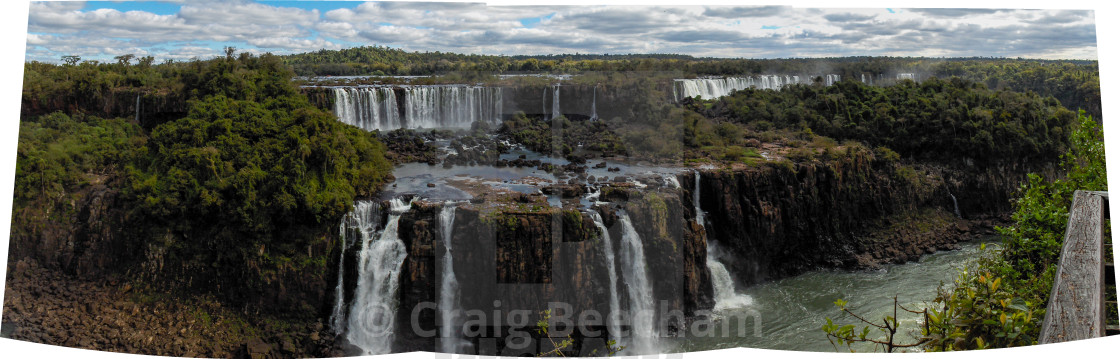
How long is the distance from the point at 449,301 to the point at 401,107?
7.05m

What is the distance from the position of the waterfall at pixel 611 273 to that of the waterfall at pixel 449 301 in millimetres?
1890

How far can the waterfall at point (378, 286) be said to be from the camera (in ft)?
33.9

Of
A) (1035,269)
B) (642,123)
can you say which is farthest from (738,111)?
(1035,269)

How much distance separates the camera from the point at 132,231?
1057cm

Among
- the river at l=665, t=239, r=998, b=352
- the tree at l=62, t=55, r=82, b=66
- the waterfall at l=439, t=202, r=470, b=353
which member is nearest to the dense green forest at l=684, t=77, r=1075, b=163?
the river at l=665, t=239, r=998, b=352

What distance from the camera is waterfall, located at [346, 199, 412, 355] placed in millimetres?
10328

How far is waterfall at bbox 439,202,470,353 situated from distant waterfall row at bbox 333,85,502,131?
4.13 metres

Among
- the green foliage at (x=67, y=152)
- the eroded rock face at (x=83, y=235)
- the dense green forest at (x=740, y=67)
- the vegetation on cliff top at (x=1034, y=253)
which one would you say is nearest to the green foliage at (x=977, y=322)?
the vegetation on cliff top at (x=1034, y=253)

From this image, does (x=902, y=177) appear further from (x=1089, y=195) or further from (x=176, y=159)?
(x=176, y=159)

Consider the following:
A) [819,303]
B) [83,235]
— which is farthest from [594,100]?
[83,235]

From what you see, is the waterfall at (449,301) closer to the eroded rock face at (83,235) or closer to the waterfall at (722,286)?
the waterfall at (722,286)

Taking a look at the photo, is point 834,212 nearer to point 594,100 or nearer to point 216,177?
point 594,100

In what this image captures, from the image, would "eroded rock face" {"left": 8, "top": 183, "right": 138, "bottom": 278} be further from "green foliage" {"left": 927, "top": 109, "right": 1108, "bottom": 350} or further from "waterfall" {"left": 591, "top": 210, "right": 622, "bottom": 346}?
"green foliage" {"left": 927, "top": 109, "right": 1108, "bottom": 350}

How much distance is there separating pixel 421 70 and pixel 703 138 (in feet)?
18.1
